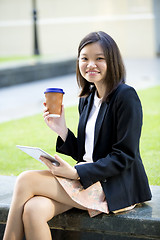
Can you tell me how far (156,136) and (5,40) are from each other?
1602cm

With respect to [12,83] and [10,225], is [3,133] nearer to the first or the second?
[10,225]

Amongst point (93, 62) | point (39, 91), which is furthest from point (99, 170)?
point (39, 91)

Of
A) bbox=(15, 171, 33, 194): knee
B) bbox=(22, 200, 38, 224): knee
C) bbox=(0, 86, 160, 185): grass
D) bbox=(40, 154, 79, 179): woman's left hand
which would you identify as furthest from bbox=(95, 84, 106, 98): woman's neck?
bbox=(0, 86, 160, 185): grass

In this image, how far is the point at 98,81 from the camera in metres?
3.05

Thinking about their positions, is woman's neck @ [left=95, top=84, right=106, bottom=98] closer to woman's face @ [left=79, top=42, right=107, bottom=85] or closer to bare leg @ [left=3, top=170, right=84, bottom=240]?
woman's face @ [left=79, top=42, right=107, bottom=85]

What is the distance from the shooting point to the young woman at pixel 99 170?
9.10ft

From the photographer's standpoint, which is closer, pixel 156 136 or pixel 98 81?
pixel 98 81

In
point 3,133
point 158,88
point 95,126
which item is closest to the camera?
point 95,126

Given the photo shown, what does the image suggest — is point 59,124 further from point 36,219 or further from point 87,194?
point 36,219

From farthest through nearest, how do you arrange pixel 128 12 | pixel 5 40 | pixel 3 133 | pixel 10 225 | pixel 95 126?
pixel 5 40
pixel 128 12
pixel 3 133
pixel 95 126
pixel 10 225

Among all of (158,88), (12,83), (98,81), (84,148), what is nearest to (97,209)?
(84,148)

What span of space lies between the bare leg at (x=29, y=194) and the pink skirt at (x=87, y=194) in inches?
1.6

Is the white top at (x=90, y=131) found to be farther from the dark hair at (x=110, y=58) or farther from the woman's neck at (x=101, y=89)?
the dark hair at (x=110, y=58)

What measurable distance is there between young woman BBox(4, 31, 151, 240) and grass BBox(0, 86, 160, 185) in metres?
1.28
